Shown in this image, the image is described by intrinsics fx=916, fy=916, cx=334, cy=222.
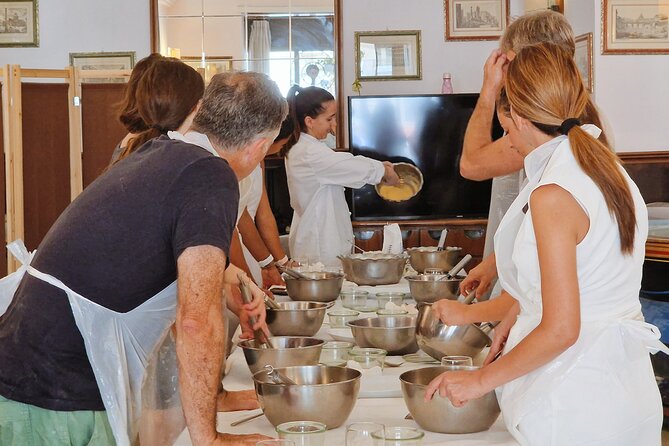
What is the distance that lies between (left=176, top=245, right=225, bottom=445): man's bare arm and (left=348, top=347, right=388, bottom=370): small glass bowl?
1.94 ft

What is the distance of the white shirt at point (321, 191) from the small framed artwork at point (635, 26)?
213 centimetres

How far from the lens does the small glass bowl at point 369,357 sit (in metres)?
2.09

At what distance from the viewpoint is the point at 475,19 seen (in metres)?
6.88

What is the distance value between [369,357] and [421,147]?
4651mm

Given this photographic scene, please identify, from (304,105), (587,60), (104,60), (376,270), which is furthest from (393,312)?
(104,60)

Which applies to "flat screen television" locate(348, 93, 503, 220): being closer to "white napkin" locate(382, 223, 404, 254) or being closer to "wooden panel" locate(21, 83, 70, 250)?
"wooden panel" locate(21, 83, 70, 250)

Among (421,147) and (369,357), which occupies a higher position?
(421,147)

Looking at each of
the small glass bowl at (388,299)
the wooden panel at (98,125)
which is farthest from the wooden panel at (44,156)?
the small glass bowl at (388,299)

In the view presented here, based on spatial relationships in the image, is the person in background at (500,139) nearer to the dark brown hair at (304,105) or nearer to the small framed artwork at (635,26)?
the dark brown hair at (304,105)

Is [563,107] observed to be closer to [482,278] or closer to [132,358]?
[132,358]

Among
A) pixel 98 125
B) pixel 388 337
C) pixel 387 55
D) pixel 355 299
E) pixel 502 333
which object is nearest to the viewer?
pixel 502 333

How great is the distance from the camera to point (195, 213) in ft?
5.15

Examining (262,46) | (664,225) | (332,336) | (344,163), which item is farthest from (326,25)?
(332,336)

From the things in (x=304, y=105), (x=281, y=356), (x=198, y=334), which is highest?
(x=304, y=105)
